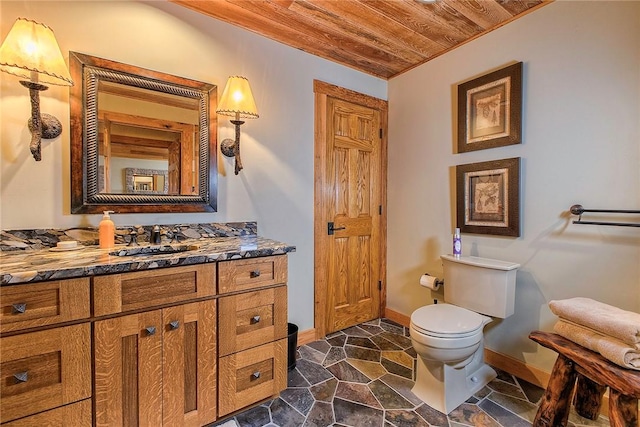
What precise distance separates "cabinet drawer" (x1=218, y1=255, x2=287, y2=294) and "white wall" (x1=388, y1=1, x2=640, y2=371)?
1.52 meters

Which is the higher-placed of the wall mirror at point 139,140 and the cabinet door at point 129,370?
the wall mirror at point 139,140

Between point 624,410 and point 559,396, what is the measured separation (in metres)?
0.31

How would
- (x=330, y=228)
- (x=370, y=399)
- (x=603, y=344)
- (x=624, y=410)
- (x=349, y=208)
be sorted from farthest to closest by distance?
(x=349, y=208) < (x=330, y=228) < (x=370, y=399) < (x=603, y=344) < (x=624, y=410)

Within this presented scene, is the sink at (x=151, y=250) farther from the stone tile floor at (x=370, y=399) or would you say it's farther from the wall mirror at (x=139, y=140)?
the stone tile floor at (x=370, y=399)

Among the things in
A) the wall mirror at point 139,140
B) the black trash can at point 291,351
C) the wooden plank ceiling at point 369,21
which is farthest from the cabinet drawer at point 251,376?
the wooden plank ceiling at point 369,21

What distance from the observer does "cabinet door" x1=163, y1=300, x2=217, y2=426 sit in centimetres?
136

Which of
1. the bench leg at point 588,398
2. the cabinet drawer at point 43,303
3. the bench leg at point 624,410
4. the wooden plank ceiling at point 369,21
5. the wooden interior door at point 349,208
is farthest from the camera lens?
the wooden interior door at point 349,208

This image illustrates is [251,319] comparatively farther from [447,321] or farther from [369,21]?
[369,21]

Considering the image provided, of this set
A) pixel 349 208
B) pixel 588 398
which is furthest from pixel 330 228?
pixel 588 398

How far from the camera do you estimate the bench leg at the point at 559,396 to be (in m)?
1.46

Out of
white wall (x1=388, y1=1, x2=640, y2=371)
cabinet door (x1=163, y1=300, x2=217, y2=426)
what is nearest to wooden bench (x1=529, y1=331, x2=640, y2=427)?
white wall (x1=388, y1=1, x2=640, y2=371)

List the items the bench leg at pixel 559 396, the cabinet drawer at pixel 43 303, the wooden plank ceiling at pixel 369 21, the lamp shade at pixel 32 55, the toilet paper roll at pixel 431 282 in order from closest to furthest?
the cabinet drawer at pixel 43 303
the lamp shade at pixel 32 55
the bench leg at pixel 559 396
the wooden plank ceiling at pixel 369 21
the toilet paper roll at pixel 431 282

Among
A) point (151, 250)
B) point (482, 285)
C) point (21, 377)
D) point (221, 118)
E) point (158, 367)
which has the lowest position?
point (158, 367)

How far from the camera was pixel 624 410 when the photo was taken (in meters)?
1.19
